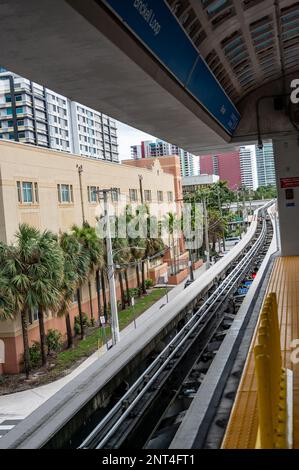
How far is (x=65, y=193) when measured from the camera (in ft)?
69.5

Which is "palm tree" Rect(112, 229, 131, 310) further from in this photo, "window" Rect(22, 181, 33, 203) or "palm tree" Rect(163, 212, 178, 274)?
"palm tree" Rect(163, 212, 178, 274)

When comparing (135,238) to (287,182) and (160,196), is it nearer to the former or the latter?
(160,196)

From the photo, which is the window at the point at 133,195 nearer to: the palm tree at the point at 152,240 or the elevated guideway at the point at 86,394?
the palm tree at the point at 152,240

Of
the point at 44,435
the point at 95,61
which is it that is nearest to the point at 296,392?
the point at 44,435

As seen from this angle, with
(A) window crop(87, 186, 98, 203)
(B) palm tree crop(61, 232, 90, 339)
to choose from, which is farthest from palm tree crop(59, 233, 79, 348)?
(A) window crop(87, 186, 98, 203)

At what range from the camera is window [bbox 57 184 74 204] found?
20683 mm

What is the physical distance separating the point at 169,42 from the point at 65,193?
17.7 meters

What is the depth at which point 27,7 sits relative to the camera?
2479 millimetres

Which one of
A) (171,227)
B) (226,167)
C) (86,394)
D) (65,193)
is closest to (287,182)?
(86,394)

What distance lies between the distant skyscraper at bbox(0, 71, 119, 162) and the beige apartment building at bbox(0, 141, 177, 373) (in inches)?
1125

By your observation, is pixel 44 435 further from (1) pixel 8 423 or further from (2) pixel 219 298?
(1) pixel 8 423

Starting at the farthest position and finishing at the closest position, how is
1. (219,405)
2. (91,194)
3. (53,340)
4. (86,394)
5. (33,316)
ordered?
(91,194) → (53,340) → (33,316) → (86,394) → (219,405)

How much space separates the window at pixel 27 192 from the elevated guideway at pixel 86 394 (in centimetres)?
1009

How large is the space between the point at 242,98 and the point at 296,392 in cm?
638
